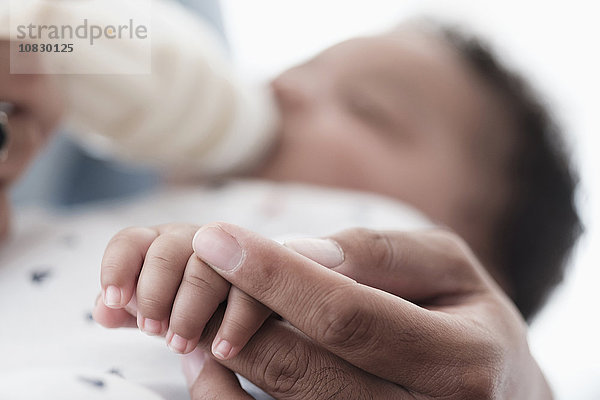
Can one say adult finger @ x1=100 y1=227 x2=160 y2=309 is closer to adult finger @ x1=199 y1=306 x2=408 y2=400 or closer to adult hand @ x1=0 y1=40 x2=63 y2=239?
adult finger @ x1=199 y1=306 x2=408 y2=400

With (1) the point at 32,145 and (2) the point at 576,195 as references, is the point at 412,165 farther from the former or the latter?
(1) the point at 32,145

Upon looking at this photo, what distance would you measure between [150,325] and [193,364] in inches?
2.3

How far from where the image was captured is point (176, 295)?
29 cm

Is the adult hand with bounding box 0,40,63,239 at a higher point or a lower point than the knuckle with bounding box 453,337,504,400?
higher

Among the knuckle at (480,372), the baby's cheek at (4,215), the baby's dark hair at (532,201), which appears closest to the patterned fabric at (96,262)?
the baby's cheek at (4,215)

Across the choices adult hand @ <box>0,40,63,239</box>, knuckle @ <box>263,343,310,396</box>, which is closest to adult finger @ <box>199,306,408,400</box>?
knuckle @ <box>263,343,310,396</box>

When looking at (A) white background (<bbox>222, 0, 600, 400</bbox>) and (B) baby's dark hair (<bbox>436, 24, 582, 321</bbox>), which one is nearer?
(A) white background (<bbox>222, 0, 600, 400</bbox>)

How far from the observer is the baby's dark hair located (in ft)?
2.63

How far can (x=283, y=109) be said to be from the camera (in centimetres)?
90

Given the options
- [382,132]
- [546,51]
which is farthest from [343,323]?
[546,51]

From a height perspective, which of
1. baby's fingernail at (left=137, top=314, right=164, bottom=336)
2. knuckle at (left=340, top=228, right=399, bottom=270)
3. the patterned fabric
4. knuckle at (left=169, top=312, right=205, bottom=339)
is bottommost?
the patterned fabric

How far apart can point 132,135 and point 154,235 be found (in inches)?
16.6

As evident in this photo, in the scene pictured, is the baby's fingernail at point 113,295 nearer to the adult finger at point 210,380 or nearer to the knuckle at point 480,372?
the adult finger at point 210,380

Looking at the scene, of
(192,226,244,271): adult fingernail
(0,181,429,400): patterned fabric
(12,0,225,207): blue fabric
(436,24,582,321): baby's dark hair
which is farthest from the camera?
(12,0,225,207): blue fabric
